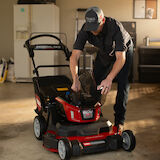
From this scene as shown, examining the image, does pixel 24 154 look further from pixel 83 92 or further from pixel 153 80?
pixel 153 80

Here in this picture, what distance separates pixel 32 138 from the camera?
9.59 feet

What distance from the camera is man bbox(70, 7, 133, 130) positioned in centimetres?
231

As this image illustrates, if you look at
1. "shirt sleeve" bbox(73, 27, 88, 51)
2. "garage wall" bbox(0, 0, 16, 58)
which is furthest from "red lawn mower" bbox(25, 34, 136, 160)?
"garage wall" bbox(0, 0, 16, 58)

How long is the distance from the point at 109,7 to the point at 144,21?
83 centimetres

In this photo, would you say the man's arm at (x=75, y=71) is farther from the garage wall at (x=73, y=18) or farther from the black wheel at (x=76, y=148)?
the garage wall at (x=73, y=18)

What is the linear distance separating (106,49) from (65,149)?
90 cm

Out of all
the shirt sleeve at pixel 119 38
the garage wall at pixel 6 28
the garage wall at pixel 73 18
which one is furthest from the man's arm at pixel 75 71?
the garage wall at pixel 6 28

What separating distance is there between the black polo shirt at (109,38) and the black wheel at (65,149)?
2.58 ft

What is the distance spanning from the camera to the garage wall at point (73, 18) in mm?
6914

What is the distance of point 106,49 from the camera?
2.63 m

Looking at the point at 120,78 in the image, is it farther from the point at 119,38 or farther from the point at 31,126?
the point at 31,126

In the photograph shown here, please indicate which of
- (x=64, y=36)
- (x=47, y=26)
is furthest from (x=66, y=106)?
(x=64, y=36)

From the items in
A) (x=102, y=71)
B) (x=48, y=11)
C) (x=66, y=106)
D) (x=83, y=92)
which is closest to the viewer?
(x=66, y=106)

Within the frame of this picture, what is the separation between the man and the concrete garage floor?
1.29 ft
